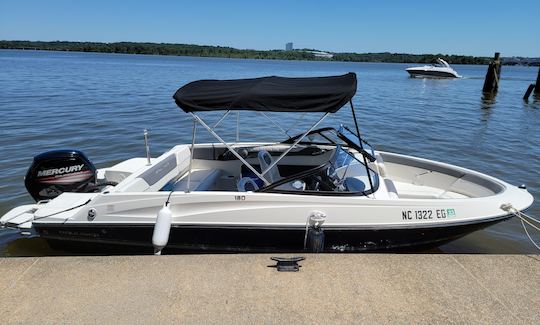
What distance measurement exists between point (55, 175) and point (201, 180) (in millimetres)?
1896

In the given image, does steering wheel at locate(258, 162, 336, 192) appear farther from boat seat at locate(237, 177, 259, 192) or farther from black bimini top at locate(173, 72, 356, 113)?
black bimini top at locate(173, 72, 356, 113)

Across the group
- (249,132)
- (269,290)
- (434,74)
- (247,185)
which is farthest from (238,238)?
(434,74)

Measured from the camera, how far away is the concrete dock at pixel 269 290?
9.97ft

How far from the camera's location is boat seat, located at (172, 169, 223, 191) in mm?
5543

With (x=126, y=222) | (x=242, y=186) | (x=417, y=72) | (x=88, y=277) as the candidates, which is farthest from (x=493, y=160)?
(x=417, y=72)

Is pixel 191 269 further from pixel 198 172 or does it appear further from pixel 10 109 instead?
pixel 10 109

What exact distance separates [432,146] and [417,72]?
39.7m

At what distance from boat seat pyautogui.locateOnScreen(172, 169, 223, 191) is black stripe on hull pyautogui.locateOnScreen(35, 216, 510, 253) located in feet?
2.58

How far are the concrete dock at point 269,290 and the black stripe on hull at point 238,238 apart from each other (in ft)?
2.57

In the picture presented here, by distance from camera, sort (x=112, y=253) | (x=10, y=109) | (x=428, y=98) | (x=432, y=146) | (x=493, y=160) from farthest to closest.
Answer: (x=428, y=98) < (x=10, y=109) < (x=432, y=146) < (x=493, y=160) < (x=112, y=253)

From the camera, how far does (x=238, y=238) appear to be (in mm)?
4746

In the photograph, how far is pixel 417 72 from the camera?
4897 centimetres

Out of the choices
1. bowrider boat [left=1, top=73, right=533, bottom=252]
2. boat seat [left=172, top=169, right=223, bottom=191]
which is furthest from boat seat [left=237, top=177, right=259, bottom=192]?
boat seat [left=172, top=169, right=223, bottom=191]

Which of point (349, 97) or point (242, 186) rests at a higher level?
point (349, 97)
